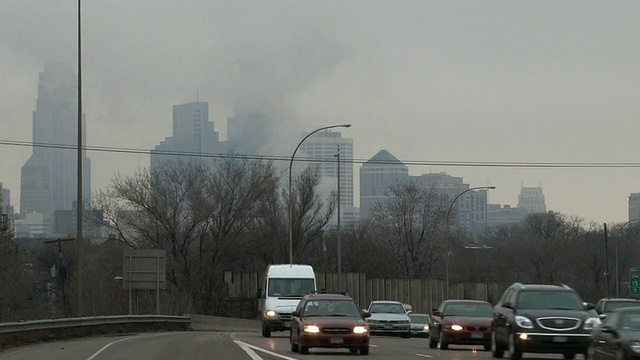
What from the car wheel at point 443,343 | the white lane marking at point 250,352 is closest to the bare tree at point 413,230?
the car wheel at point 443,343

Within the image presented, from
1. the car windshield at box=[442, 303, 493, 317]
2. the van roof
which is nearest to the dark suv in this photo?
the car windshield at box=[442, 303, 493, 317]

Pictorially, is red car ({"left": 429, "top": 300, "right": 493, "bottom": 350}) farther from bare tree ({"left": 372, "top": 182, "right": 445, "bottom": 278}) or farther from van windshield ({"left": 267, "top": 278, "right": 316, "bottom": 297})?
bare tree ({"left": 372, "top": 182, "right": 445, "bottom": 278})

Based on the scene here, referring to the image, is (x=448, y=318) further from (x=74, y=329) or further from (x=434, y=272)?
(x=434, y=272)

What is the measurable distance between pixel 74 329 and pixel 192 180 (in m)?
45.4

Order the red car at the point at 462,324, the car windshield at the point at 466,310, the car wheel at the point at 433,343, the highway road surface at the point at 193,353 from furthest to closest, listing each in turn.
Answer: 1. the car wheel at the point at 433,343
2. the car windshield at the point at 466,310
3. the red car at the point at 462,324
4. the highway road surface at the point at 193,353

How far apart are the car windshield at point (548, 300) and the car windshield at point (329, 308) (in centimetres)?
526

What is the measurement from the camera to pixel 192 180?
281ft

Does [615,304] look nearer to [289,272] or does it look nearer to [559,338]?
[289,272]

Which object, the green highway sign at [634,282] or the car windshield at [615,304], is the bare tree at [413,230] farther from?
the car windshield at [615,304]

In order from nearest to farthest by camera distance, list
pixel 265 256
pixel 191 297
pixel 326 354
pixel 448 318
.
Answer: pixel 326 354 → pixel 448 318 → pixel 191 297 → pixel 265 256

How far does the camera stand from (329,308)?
3005 cm

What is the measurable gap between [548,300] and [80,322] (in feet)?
67.0

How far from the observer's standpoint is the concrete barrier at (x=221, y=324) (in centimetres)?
6388

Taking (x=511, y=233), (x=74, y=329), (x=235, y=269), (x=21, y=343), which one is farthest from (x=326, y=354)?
(x=511, y=233)
